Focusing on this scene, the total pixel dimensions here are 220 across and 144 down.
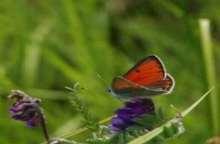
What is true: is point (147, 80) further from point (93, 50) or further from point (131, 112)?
point (93, 50)

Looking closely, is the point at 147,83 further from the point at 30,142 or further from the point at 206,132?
the point at 30,142

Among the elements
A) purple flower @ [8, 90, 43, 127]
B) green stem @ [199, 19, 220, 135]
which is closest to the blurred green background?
green stem @ [199, 19, 220, 135]

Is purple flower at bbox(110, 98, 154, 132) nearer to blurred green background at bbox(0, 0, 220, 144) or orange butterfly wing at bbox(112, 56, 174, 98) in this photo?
orange butterfly wing at bbox(112, 56, 174, 98)

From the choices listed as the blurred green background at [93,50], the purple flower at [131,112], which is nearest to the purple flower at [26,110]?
the purple flower at [131,112]

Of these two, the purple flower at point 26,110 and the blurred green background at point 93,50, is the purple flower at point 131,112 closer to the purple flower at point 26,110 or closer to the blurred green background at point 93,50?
the purple flower at point 26,110

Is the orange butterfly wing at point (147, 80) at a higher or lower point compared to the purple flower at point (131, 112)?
higher

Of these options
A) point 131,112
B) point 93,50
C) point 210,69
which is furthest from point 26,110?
point 93,50

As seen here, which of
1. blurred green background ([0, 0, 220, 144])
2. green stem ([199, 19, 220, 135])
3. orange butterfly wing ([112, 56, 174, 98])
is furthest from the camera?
blurred green background ([0, 0, 220, 144])
